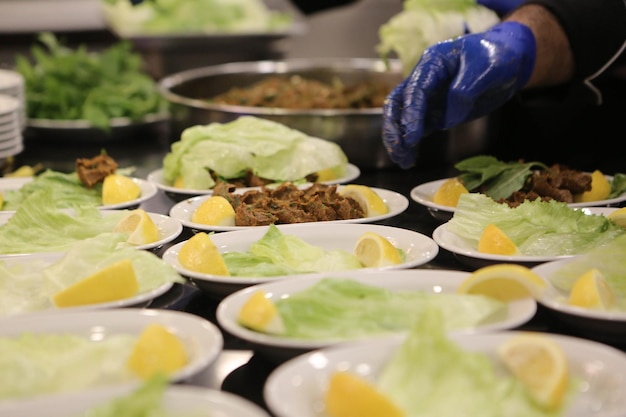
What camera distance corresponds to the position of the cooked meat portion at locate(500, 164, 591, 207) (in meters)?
2.53

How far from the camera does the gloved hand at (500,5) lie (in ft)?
11.8

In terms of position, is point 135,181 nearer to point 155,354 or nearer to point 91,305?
point 91,305

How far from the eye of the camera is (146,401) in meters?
1.18

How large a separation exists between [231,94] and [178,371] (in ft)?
8.93

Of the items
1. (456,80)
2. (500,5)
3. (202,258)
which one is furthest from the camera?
(500,5)

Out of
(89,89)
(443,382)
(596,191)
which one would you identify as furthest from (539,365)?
(89,89)

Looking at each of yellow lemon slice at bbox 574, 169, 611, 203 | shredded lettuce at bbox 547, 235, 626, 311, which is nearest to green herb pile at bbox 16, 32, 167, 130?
yellow lemon slice at bbox 574, 169, 611, 203

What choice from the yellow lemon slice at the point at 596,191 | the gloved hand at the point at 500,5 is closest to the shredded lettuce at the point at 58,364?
the yellow lemon slice at the point at 596,191

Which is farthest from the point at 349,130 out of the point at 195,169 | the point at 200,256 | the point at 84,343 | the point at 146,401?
the point at 146,401

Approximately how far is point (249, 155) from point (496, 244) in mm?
1237

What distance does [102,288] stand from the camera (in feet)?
5.50

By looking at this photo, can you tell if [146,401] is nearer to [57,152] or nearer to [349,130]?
[349,130]

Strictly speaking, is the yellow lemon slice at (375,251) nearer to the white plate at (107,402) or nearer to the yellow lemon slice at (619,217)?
the yellow lemon slice at (619,217)

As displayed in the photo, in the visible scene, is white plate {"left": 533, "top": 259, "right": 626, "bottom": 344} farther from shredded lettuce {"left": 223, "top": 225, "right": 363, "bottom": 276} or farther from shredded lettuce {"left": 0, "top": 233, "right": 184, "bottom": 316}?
shredded lettuce {"left": 0, "top": 233, "right": 184, "bottom": 316}
